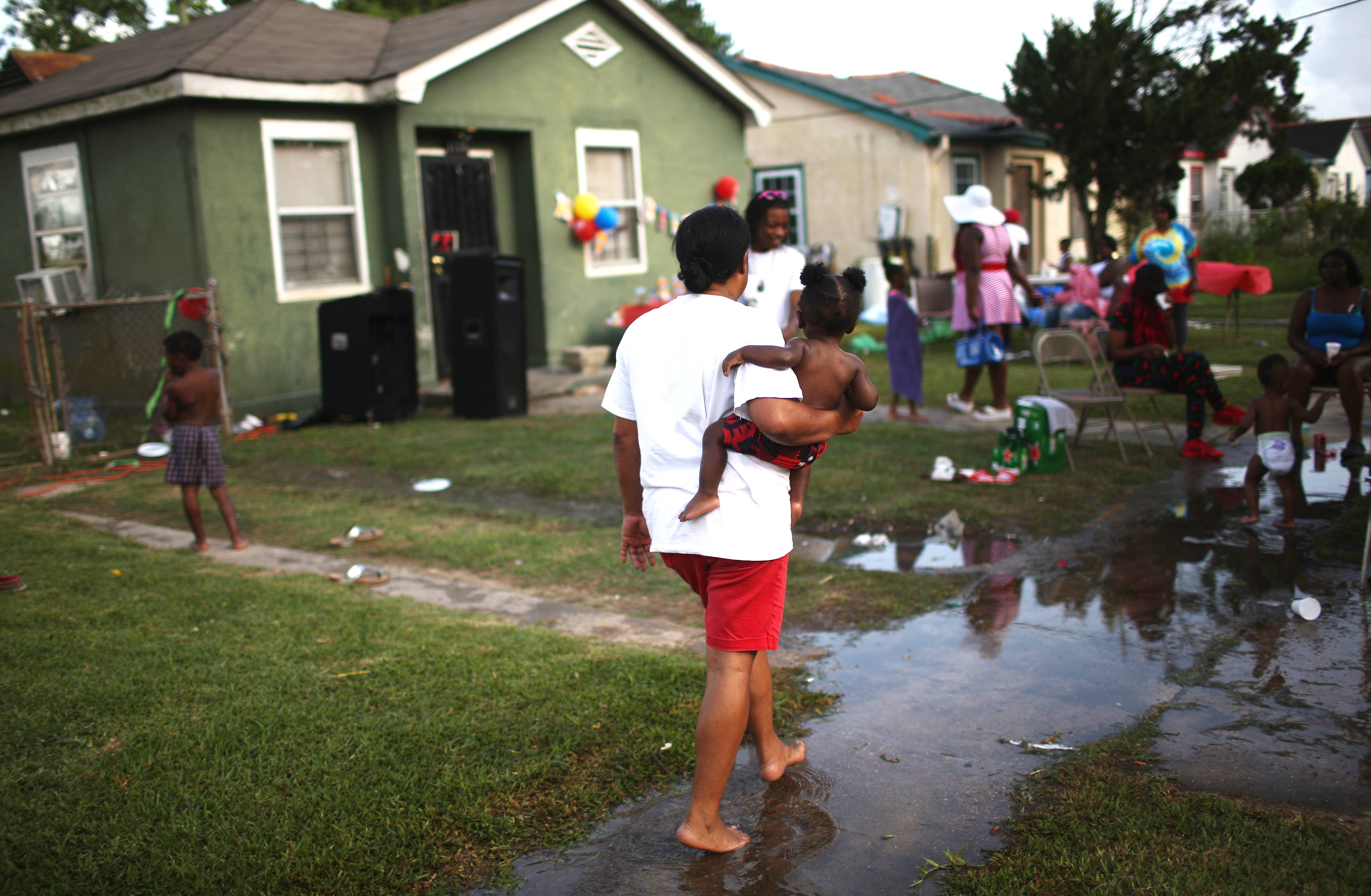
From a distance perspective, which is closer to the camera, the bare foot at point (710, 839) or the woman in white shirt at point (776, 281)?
the bare foot at point (710, 839)

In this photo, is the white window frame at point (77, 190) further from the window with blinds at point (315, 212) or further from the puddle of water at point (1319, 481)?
the puddle of water at point (1319, 481)

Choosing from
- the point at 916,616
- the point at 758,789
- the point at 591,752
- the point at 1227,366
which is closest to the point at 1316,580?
the point at 916,616

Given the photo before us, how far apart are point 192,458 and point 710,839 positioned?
4.70 meters

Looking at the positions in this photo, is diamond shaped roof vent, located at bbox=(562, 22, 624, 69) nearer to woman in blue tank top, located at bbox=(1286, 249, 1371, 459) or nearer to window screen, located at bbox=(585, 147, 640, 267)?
window screen, located at bbox=(585, 147, 640, 267)

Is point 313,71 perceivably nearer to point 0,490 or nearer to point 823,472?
point 0,490

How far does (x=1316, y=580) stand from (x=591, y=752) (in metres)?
3.50

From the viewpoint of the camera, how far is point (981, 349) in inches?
355

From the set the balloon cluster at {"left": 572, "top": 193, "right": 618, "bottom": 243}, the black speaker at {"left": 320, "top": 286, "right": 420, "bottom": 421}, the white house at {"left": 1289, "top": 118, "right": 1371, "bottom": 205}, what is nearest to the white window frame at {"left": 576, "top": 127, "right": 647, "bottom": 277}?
the balloon cluster at {"left": 572, "top": 193, "right": 618, "bottom": 243}

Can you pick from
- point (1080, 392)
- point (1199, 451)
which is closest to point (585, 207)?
point (1080, 392)

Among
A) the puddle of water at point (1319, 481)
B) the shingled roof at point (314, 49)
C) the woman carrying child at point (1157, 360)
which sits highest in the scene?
the shingled roof at point (314, 49)

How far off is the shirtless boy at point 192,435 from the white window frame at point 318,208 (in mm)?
5092

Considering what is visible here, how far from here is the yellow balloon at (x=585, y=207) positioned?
13266 millimetres

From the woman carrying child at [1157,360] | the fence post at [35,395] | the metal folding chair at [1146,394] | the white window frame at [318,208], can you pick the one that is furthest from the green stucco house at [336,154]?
the woman carrying child at [1157,360]

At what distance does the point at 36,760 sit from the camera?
3326 millimetres
